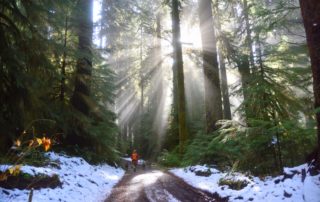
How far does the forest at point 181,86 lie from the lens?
8.20m

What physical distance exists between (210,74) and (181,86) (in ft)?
13.2

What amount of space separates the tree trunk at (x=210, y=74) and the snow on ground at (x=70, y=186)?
588 centimetres

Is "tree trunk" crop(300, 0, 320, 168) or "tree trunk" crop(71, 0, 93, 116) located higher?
"tree trunk" crop(71, 0, 93, 116)

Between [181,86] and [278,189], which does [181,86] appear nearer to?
[181,86]

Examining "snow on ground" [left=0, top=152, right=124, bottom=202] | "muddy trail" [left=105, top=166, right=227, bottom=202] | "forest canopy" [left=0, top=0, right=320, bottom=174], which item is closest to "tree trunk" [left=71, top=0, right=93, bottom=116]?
"forest canopy" [left=0, top=0, right=320, bottom=174]

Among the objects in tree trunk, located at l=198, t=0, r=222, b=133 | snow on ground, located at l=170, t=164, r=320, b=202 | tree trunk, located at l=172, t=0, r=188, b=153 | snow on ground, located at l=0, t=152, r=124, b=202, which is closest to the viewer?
snow on ground, located at l=170, t=164, r=320, b=202

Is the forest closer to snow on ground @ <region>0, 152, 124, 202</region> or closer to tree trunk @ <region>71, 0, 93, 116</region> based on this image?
tree trunk @ <region>71, 0, 93, 116</region>

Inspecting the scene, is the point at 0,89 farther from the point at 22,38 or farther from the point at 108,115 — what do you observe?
the point at 108,115

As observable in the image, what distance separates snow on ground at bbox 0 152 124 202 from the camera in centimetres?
739

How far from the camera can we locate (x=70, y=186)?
956 cm

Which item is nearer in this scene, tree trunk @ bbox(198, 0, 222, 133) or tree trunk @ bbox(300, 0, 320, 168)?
tree trunk @ bbox(300, 0, 320, 168)

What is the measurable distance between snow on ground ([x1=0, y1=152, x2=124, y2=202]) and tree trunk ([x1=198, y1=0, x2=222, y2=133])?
19.3 feet

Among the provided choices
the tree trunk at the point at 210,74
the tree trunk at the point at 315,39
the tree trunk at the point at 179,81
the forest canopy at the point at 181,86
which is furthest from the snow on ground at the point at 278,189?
the tree trunk at the point at 179,81

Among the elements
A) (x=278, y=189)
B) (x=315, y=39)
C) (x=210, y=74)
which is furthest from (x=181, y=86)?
(x=315, y=39)
